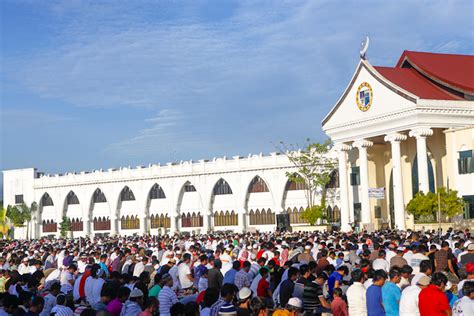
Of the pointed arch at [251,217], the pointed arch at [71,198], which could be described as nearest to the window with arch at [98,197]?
the pointed arch at [71,198]

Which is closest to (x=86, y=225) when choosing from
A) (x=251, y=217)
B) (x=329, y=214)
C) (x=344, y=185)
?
(x=251, y=217)

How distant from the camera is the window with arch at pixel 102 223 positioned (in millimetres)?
79675

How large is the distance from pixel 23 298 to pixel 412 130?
38.8m

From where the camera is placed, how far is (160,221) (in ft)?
245

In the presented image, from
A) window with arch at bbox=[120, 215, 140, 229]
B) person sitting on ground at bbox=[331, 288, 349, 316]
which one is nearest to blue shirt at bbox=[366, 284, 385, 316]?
person sitting on ground at bbox=[331, 288, 349, 316]

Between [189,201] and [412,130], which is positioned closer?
[412,130]

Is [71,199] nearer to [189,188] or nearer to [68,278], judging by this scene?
[189,188]

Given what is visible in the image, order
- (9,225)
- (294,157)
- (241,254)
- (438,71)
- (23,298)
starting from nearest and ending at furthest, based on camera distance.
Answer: (23,298), (241,254), (438,71), (294,157), (9,225)

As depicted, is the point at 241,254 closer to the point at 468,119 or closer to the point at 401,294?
the point at 401,294

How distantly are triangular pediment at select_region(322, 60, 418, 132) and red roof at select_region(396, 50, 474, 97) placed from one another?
14.8 feet

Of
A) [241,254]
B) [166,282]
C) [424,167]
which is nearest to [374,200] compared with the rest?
[424,167]

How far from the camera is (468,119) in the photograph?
1907 inches

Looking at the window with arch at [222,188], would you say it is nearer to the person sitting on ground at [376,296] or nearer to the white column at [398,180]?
the white column at [398,180]

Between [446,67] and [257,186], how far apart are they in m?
22.4
